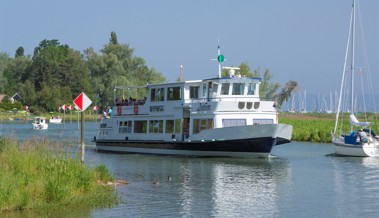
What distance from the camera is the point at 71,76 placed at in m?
126

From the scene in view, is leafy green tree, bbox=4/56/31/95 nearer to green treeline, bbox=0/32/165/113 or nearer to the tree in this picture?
green treeline, bbox=0/32/165/113

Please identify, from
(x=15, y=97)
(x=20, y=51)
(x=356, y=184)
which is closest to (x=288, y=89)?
(x=15, y=97)

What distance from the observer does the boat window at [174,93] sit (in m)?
38.5

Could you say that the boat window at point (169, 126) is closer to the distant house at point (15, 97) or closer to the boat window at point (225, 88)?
the boat window at point (225, 88)

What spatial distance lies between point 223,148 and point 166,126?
4.23 meters

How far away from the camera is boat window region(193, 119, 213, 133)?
36816mm

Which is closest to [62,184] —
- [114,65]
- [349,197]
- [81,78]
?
[349,197]

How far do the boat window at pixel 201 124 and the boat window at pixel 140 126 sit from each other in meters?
4.64

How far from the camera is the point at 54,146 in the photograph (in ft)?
72.9

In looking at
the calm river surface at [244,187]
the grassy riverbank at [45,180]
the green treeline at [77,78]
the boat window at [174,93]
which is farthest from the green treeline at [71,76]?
the grassy riverbank at [45,180]

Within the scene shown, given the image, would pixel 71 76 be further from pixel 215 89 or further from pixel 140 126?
pixel 215 89

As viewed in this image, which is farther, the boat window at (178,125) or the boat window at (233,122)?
the boat window at (178,125)

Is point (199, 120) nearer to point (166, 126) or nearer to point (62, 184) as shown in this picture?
point (166, 126)

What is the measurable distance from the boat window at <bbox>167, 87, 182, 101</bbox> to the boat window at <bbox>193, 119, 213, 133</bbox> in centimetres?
192
